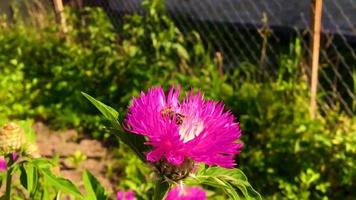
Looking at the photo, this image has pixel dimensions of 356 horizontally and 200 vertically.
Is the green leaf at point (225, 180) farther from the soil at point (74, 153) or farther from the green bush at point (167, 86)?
the soil at point (74, 153)

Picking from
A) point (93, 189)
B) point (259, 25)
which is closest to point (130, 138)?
point (93, 189)

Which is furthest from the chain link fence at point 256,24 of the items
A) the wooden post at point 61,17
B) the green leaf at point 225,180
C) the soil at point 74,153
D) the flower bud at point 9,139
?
the green leaf at point 225,180

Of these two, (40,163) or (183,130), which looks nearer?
(183,130)

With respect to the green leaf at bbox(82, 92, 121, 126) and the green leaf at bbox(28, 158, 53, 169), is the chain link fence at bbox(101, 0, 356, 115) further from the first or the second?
the green leaf at bbox(82, 92, 121, 126)

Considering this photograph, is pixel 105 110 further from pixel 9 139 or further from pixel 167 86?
pixel 167 86

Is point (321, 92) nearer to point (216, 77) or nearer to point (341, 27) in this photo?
point (216, 77)
